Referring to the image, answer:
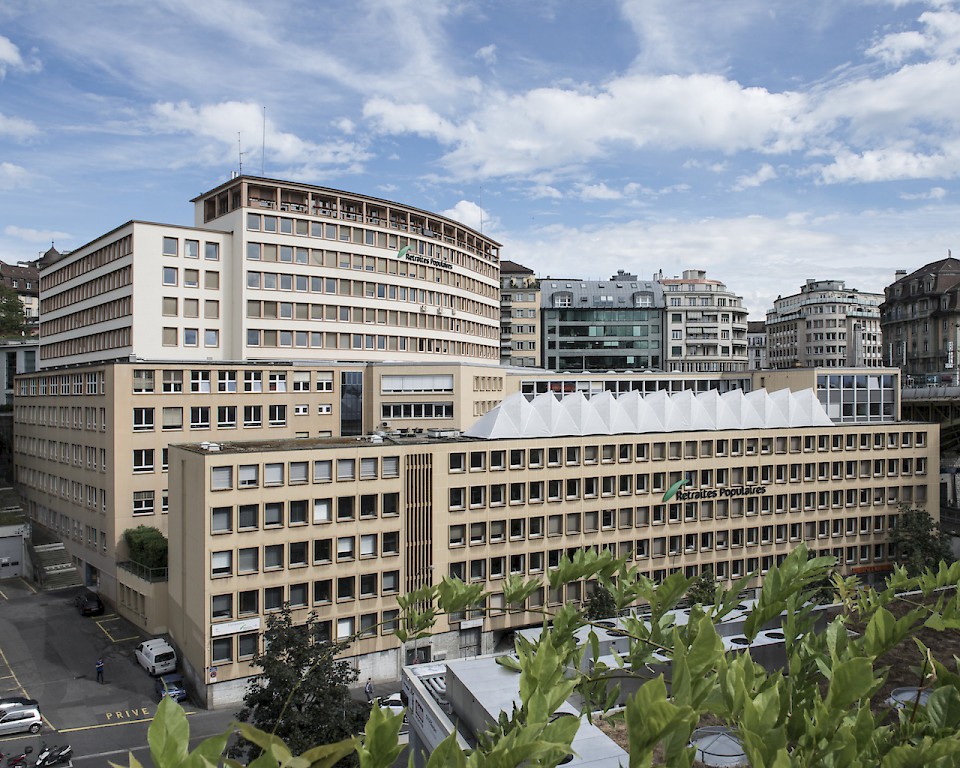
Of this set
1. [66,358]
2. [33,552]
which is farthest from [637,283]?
[33,552]

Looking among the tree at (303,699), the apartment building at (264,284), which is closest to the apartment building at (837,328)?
the apartment building at (264,284)

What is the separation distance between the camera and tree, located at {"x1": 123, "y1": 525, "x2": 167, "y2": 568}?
56594 mm

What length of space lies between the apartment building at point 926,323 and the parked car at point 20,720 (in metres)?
116

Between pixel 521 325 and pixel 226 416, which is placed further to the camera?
pixel 521 325

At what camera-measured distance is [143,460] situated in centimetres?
6062

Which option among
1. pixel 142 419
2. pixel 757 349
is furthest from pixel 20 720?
pixel 757 349

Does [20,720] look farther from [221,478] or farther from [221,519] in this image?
[221,478]

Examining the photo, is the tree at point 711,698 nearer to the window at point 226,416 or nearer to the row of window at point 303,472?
the row of window at point 303,472

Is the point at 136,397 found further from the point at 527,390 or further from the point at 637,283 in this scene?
the point at 637,283

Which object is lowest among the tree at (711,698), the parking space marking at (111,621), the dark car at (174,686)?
the dark car at (174,686)

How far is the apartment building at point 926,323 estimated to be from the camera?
12200 cm

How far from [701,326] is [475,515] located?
7718 centimetres

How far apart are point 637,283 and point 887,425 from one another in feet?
196

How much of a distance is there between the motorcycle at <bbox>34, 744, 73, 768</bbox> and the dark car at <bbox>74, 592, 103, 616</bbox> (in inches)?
884
